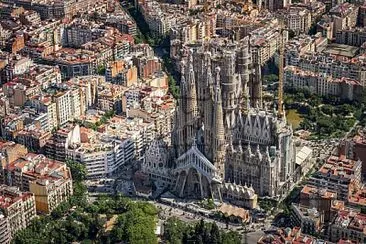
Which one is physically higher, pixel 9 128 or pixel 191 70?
pixel 191 70

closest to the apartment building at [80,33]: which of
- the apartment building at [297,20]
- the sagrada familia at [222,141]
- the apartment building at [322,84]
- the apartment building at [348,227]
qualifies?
the apartment building at [297,20]

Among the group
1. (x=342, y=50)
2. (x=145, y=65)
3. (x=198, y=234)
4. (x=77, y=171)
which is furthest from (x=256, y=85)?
(x=342, y=50)

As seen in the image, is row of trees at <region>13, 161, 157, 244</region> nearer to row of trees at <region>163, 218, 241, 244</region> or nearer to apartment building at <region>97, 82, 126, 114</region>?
row of trees at <region>163, 218, 241, 244</region>

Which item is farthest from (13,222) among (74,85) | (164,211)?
(74,85)

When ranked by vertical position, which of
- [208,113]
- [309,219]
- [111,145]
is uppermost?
[208,113]

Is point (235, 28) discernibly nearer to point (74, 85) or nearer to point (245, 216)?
point (74, 85)

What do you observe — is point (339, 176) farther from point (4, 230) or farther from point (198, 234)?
point (4, 230)
